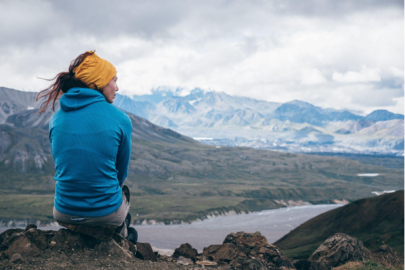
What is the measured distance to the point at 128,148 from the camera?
854 cm

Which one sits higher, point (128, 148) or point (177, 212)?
point (128, 148)

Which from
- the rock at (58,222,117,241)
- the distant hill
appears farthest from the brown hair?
the distant hill

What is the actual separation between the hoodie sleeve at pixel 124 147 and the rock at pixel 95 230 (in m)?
1.23

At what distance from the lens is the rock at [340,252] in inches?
614

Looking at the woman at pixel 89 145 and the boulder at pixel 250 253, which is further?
the boulder at pixel 250 253

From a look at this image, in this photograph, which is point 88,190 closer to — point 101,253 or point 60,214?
point 60,214

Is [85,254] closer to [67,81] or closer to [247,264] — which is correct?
[67,81]

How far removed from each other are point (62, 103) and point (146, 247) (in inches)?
200

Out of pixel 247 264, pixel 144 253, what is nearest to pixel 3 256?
Answer: pixel 144 253

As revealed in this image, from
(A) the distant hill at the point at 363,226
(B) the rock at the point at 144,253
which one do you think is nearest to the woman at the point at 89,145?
(B) the rock at the point at 144,253

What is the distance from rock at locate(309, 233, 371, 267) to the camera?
15.6m

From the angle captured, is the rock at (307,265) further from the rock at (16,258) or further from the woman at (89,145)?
the rock at (16,258)

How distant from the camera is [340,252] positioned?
629 inches

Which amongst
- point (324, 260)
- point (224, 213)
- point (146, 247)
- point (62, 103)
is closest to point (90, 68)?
point (62, 103)
